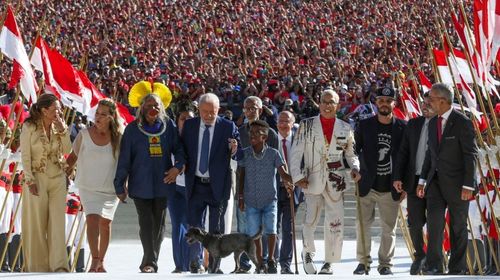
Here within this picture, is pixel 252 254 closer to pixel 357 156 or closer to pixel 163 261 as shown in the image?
pixel 357 156

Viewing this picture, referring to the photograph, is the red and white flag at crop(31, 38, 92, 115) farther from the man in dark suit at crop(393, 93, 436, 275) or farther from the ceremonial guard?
the man in dark suit at crop(393, 93, 436, 275)

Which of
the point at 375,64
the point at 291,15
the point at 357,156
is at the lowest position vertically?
the point at 357,156

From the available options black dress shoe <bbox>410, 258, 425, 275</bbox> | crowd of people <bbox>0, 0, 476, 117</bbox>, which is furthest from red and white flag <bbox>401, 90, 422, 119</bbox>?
crowd of people <bbox>0, 0, 476, 117</bbox>

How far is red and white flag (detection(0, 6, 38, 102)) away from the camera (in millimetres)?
14805

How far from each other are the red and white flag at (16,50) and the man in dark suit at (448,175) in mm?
3918

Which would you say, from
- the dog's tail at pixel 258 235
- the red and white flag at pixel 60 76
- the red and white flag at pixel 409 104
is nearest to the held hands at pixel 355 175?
the dog's tail at pixel 258 235

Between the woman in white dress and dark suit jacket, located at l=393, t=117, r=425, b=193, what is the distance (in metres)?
2.44

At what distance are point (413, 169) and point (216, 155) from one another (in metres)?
1.73

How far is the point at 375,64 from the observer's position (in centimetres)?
3434

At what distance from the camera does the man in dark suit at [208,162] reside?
14070 millimetres

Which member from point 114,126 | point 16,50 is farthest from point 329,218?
point 16,50

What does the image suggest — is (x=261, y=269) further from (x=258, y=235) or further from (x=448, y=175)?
(x=448, y=175)

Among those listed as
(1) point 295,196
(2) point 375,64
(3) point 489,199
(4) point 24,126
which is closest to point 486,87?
(3) point 489,199

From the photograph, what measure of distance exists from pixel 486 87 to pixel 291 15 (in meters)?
31.0
